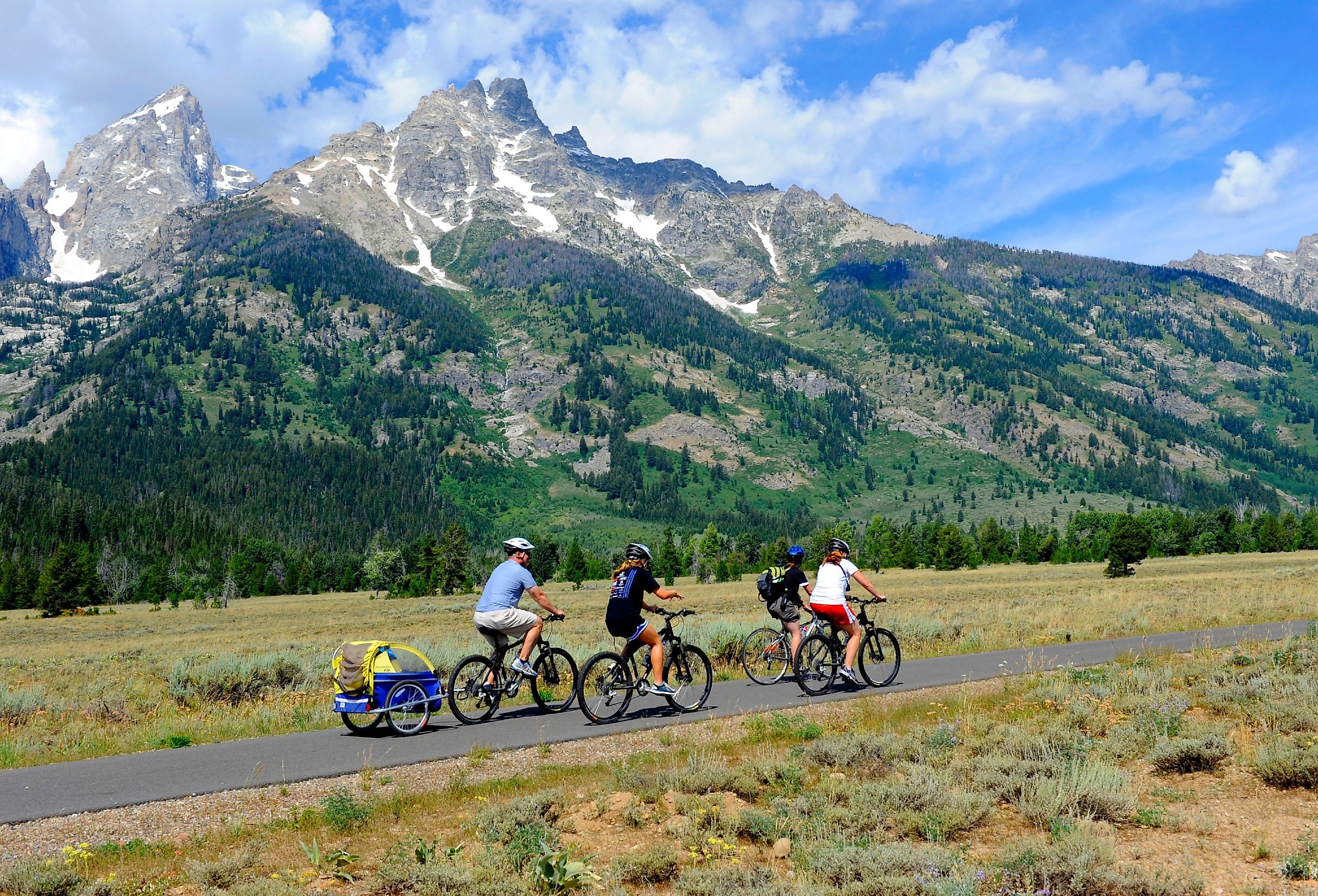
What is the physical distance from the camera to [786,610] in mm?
14430

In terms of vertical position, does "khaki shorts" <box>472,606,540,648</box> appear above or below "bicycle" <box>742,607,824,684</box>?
above

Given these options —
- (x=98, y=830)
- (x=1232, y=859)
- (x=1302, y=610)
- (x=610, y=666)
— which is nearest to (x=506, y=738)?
(x=610, y=666)

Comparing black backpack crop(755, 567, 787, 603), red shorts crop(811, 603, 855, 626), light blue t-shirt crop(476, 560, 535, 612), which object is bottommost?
red shorts crop(811, 603, 855, 626)

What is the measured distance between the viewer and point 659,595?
1220cm

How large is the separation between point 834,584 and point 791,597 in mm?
1000

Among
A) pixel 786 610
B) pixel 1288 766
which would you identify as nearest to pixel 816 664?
pixel 786 610

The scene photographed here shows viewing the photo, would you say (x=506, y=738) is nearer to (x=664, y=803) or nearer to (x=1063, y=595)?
(x=664, y=803)

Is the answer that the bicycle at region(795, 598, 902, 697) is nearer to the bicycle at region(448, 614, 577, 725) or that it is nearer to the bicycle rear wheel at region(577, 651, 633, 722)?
the bicycle rear wheel at region(577, 651, 633, 722)

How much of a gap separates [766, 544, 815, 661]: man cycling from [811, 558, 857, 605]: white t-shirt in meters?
0.36

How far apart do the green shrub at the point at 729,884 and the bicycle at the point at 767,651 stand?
9057 mm

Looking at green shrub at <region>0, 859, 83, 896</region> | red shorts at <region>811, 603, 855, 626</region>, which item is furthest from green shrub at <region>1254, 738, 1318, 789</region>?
green shrub at <region>0, 859, 83, 896</region>

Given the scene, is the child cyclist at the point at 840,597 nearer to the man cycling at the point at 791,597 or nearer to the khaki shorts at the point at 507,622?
the man cycling at the point at 791,597

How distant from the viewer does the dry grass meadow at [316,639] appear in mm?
12867

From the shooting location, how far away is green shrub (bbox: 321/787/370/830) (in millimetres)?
7027
